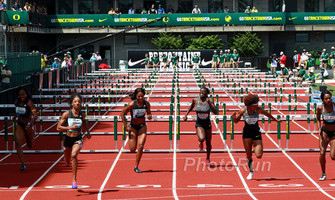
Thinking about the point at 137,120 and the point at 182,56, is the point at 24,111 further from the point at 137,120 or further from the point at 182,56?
the point at 182,56

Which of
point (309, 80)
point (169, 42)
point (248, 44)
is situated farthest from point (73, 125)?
point (248, 44)

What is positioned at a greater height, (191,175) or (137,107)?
(137,107)

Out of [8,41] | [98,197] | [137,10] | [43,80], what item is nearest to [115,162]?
[98,197]

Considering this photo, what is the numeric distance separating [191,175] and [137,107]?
69.1 inches

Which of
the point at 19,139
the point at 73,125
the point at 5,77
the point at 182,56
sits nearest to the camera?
the point at 73,125

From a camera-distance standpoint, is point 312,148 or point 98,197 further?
point 312,148

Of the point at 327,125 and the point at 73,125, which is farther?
the point at 327,125

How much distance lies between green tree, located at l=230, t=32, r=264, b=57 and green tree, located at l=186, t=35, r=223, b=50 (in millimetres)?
1362

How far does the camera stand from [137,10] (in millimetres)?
59281

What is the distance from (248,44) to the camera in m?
57.5

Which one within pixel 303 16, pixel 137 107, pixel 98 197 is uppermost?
pixel 303 16

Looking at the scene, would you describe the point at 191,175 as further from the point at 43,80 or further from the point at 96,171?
the point at 43,80

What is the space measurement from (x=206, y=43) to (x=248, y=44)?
354 cm

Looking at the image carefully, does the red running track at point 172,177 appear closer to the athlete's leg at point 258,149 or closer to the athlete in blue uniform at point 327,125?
the athlete's leg at point 258,149
